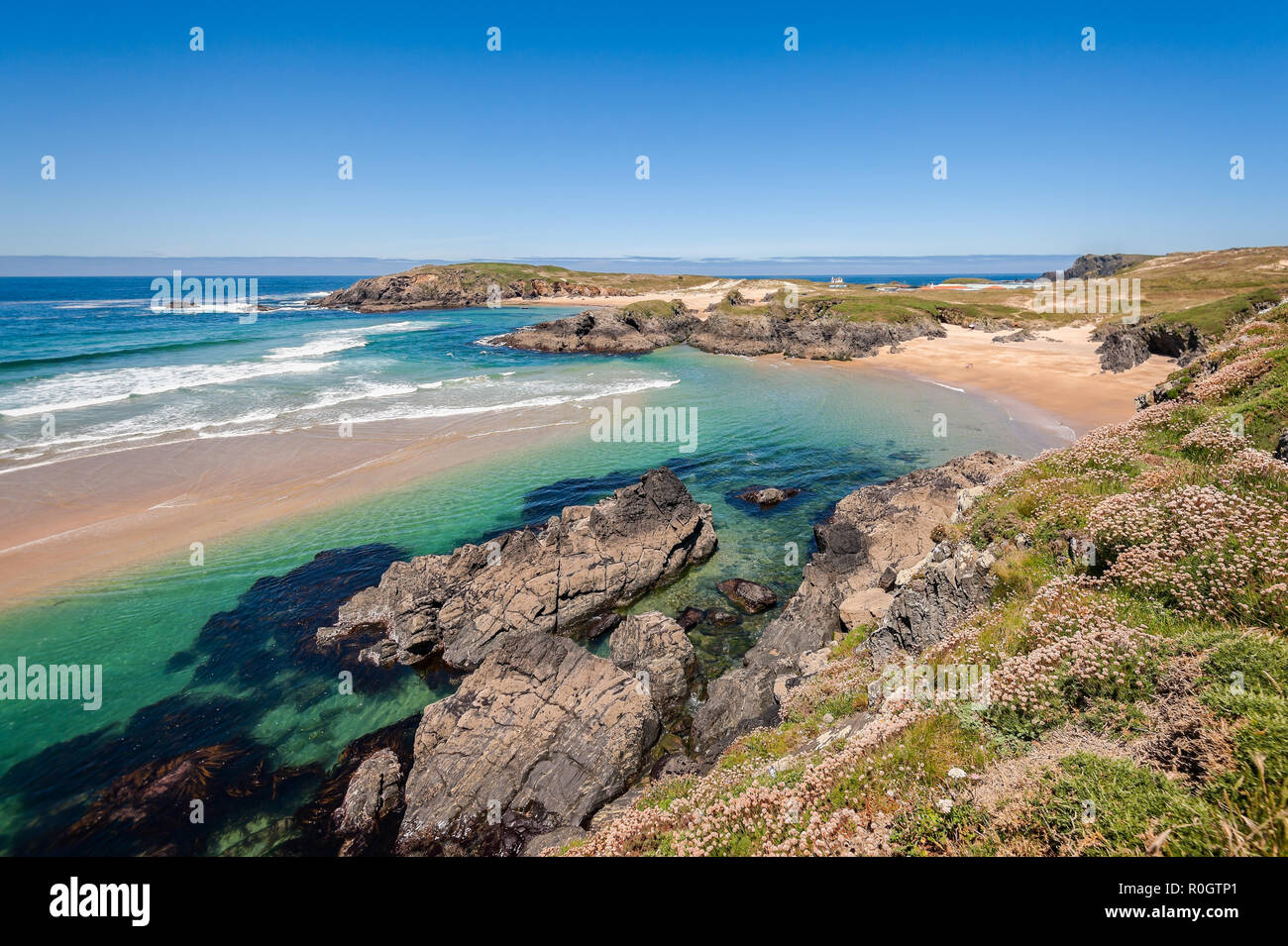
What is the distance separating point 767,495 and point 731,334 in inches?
2216

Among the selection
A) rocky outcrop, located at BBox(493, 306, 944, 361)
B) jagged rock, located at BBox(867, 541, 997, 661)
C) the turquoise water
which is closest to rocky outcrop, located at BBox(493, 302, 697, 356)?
rocky outcrop, located at BBox(493, 306, 944, 361)

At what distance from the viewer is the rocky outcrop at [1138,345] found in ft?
156

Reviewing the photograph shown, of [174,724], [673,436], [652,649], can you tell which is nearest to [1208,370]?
[652,649]

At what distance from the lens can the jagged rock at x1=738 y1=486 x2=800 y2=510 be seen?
2567 centimetres

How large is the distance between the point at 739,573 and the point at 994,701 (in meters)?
13.6

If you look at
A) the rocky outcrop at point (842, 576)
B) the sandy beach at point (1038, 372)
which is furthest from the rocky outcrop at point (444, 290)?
the rocky outcrop at point (842, 576)

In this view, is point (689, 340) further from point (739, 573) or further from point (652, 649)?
point (652, 649)

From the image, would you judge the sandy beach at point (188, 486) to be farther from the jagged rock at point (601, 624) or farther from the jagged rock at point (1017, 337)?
the jagged rock at point (1017, 337)

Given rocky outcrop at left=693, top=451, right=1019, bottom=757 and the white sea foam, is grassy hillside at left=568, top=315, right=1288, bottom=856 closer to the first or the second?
rocky outcrop at left=693, top=451, right=1019, bottom=757

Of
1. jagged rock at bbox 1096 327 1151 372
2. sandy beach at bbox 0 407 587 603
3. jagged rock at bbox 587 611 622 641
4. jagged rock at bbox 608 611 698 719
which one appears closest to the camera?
jagged rock at bbox 608 611 698 719

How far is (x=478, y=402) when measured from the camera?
45.3 m

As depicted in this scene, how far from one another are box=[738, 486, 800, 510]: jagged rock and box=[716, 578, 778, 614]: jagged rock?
7.25 metres

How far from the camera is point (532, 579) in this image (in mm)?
17266
